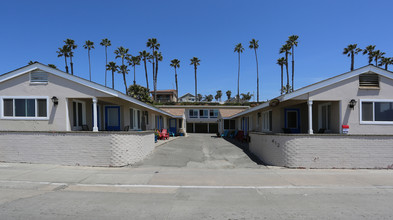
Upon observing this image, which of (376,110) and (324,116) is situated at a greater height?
(376,110)

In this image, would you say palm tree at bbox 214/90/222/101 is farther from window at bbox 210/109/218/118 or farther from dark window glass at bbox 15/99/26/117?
dark window glass at bbox 15/99/26/117

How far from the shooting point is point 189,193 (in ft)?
19.7

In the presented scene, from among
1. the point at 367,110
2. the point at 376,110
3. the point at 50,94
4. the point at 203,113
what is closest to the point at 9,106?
the point at 50,94

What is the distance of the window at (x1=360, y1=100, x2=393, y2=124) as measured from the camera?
10.3 m

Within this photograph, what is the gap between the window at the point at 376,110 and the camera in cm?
1030

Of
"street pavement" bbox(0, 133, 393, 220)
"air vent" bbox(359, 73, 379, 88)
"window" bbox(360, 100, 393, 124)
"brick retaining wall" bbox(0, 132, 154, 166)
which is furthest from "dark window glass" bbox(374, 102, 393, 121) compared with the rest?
"brick retaining wall" bbox(0, 132, 154, 166)

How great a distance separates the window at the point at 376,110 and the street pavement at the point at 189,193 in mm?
2501

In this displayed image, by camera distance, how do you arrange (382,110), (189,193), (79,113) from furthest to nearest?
(79,113), (382,110), (189,193)

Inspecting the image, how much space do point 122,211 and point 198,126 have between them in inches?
1572

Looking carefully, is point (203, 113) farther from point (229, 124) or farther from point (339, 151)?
point (339, 151)

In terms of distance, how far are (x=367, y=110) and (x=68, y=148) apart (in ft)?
44.2

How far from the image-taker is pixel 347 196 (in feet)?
19.1

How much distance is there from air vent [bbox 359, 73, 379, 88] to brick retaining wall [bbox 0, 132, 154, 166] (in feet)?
35.5

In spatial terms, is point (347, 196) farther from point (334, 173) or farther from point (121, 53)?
point (121, 53)
